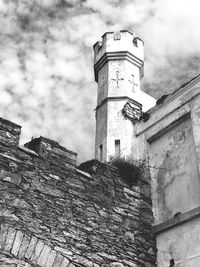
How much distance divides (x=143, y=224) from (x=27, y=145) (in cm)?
235

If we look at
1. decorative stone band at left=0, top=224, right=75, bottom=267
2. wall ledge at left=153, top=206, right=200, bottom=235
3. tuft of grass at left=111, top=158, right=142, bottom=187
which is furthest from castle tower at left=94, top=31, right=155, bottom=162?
decorative stone band at left=0, top=224, right=75, bottom=267

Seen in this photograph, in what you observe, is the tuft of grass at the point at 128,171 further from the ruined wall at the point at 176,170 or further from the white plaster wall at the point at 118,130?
the white plaster wall at the point at 118,130

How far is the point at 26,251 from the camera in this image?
514 centimetres

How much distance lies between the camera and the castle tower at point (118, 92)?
867 centimetres

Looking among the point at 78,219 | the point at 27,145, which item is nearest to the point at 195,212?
the point at 78,219

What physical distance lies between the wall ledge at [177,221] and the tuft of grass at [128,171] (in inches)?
34.2

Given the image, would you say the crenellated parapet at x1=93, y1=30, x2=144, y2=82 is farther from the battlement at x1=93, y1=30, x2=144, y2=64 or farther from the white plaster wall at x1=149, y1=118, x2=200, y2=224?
the white plaster wall at x1=149, y1=118, x2=200, y2=224

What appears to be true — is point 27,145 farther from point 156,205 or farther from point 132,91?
point 132,91

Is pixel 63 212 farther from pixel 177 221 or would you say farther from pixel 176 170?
pixel 176 170

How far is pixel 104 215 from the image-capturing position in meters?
6.43

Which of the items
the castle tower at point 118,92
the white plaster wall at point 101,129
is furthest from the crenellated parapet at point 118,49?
the white plaster wall at point 101,129

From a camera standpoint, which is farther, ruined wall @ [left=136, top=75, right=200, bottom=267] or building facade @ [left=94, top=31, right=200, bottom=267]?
building facade @ [left=94, top=31, right=200, bottom=267]

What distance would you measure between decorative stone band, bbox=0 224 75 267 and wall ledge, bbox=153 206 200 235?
202cm

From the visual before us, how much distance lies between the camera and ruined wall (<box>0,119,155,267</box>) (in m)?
5.29
